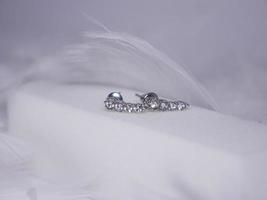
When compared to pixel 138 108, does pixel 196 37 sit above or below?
above

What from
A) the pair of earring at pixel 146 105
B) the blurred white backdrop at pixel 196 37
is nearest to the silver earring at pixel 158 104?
the pair of earring at pixel 146 105

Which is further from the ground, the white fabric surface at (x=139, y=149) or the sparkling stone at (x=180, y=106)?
the sparkling stone at (x=180, y=106)

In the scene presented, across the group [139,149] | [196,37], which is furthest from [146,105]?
[196,37]

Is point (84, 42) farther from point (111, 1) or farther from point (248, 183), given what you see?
point (248, 183)

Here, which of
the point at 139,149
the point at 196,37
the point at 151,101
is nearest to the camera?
the point at 139,149

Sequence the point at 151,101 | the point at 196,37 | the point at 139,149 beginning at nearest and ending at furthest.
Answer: the point at 139,149 → the point at 151,101 → the point at 196,37

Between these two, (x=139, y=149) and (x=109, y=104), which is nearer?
(x=139, y=149)

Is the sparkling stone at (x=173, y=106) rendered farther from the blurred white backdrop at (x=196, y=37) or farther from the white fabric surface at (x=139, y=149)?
the blurred white backdrop at (x=196, y=37)

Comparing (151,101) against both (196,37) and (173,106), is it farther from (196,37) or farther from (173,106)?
(196,37)

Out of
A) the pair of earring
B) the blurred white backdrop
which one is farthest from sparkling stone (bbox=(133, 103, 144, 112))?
the blurred white backdrop
